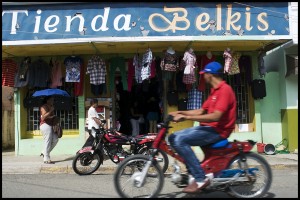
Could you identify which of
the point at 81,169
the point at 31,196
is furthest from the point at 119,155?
the point at 31,196

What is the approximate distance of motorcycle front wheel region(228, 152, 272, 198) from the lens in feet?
18.6

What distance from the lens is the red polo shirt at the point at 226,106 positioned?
5432mm

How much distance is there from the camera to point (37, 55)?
11.3 metres

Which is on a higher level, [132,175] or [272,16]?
[272,16]

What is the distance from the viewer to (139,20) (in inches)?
400

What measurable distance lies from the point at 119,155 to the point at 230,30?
446cm

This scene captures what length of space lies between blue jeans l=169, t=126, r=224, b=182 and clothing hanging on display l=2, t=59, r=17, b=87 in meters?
7.06

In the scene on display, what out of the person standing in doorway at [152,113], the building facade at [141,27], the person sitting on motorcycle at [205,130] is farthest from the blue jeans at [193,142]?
the person standing in doorway at [152,113]

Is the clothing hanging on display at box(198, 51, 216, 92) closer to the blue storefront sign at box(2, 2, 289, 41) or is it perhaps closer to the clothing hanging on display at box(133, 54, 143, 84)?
the blue storefront sign at box(2, 2, 289, 41)

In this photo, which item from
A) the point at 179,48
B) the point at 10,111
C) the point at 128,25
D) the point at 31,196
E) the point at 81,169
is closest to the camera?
the point at 31,196

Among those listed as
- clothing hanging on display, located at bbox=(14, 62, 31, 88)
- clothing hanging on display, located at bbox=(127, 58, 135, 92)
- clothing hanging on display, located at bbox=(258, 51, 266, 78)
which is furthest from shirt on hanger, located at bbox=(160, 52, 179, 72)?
clothing hanging on display, located at bbox=(14, 62, 31, 88)

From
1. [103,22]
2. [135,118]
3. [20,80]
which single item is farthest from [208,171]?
[20,80]

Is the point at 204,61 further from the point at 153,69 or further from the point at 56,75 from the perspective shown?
the point at 56,75

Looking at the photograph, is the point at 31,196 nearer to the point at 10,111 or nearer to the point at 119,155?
the point at 119,155
